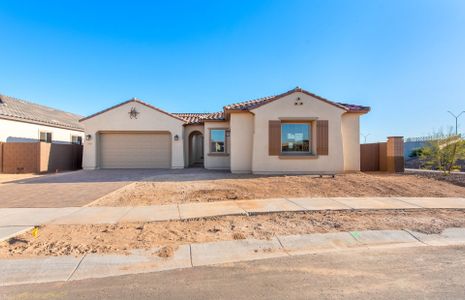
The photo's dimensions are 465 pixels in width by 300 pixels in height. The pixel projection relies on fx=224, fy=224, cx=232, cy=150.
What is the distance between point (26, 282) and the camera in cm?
317

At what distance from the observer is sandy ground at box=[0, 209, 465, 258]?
13.7ft

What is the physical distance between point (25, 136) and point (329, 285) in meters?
21.3

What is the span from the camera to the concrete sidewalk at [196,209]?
545 centimetres

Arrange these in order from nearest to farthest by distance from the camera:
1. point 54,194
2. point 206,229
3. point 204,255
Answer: point 204,255
point 206,229
point 54,194

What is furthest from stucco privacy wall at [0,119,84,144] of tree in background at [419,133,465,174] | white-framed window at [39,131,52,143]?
tree in background at [419,133,465,174]

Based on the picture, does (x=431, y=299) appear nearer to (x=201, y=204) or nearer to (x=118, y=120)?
(x=201, y=204)

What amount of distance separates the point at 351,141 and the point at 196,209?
1086cm

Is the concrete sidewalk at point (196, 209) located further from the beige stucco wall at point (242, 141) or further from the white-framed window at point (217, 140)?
the white-framed window at point (217, 140)

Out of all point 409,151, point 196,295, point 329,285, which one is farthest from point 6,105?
point 409,151

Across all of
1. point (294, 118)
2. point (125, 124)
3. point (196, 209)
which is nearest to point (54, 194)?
point (196, 209)

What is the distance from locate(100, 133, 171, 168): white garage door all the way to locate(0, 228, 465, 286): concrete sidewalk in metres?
12.7

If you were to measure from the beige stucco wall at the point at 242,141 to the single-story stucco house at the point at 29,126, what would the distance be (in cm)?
1535

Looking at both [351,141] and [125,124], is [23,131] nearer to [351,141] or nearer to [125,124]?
[125,124]

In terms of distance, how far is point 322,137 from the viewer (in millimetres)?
12547
